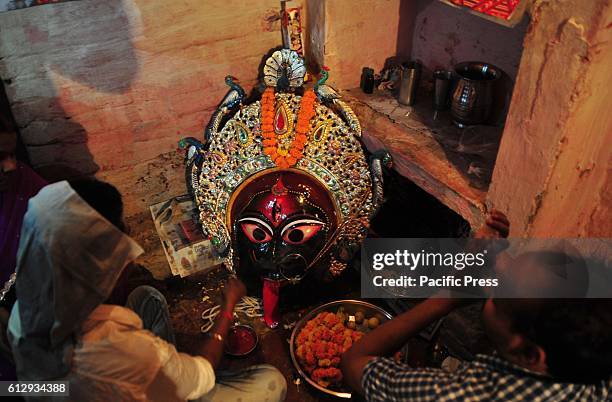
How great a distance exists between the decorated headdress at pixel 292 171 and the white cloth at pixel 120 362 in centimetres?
119

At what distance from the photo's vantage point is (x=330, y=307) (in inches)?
134

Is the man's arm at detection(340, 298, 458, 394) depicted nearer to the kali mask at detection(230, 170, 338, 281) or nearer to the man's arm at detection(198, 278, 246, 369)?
the man's arm at detection(198, 278, 246, 369)

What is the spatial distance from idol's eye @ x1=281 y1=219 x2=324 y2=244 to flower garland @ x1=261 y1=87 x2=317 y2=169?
1.33 ft

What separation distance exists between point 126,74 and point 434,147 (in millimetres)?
2173

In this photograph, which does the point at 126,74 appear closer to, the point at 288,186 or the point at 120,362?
the point at 288,186

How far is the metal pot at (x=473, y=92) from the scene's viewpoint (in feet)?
10.1

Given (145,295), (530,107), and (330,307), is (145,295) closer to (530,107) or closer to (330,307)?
(330,307)

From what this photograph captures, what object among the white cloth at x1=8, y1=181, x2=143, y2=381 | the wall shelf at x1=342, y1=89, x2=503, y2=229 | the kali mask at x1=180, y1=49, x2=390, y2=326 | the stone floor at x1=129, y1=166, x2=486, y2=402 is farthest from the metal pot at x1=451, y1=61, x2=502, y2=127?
the white cloth at x1=8, y1=181, x2=143, y2=381

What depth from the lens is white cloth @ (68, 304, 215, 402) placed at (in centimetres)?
181

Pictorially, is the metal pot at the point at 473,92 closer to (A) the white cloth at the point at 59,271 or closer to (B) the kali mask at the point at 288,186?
(B) the kali mask at the point at 288,186

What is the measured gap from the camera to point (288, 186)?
311 centimetres

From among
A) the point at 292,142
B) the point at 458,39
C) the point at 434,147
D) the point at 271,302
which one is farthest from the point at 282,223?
the point at 458,39

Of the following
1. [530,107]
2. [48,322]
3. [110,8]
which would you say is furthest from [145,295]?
[530,107]

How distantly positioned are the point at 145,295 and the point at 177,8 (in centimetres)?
193
